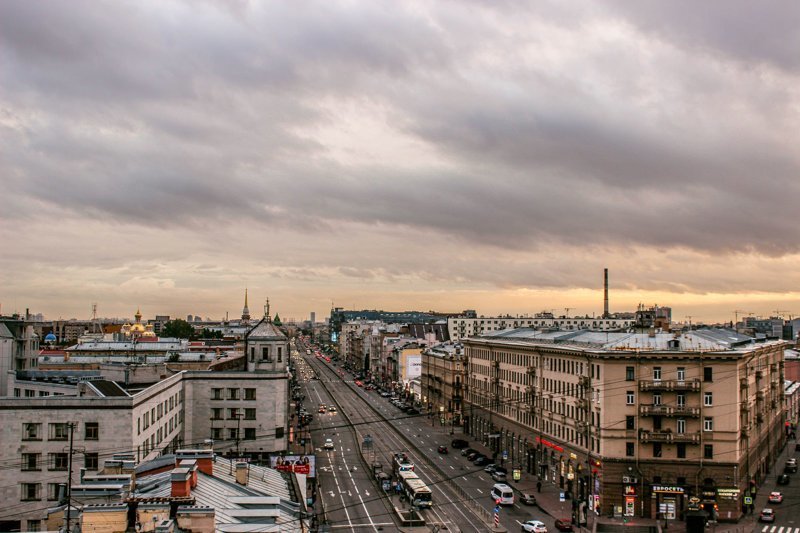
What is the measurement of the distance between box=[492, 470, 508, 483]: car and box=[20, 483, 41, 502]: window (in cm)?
4840

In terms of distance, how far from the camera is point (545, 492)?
288 feet

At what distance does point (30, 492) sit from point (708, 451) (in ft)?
192

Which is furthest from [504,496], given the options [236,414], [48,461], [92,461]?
[48,461]

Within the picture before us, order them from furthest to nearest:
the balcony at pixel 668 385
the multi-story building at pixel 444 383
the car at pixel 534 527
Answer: the multi-story building at pixel 444 383, the balcony at pixel 668 385, the car at pixel 534 527

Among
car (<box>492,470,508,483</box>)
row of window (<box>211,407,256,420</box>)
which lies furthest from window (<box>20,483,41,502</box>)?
car (<box>492,470,508,483</box>)

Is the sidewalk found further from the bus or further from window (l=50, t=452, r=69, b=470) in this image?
window (l=50, t=452, r=69, b=470)

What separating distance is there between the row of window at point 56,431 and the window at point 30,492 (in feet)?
12.0

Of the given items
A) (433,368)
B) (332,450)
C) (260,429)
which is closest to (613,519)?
(260,429)

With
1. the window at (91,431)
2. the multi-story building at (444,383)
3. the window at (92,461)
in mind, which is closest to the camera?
the window at (92,461)

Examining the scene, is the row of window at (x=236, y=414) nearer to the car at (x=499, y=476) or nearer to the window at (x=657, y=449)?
the car at (x=499, y=476)

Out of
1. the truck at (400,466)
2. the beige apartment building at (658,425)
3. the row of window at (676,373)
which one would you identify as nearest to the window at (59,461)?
the truck at (400,466)

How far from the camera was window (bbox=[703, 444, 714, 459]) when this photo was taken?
76.0m

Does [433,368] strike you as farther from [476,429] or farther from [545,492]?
[545,492]

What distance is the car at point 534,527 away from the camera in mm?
66688
